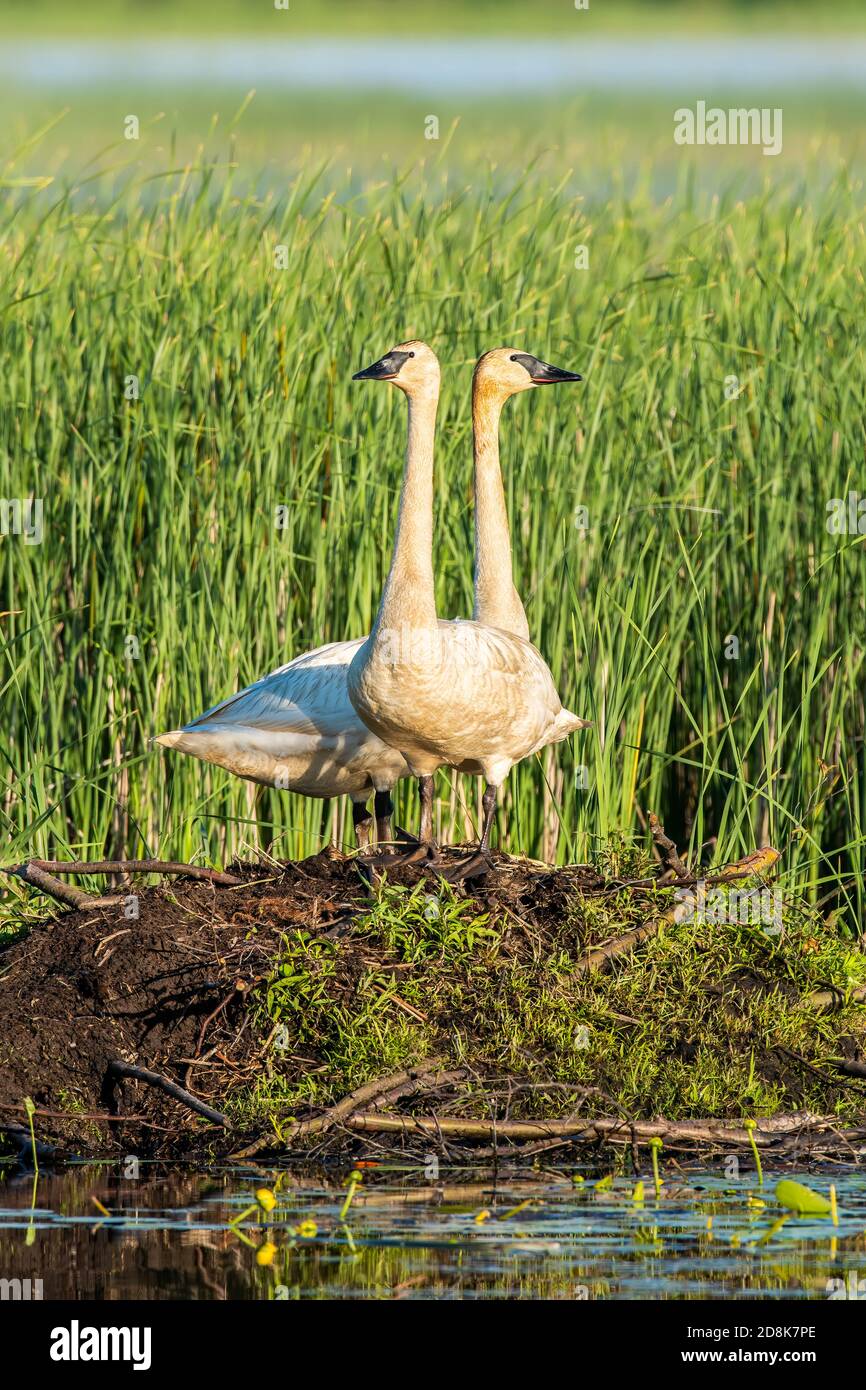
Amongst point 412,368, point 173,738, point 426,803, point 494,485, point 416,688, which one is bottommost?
point 426,803

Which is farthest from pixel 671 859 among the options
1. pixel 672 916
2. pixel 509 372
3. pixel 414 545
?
pixel 509 372

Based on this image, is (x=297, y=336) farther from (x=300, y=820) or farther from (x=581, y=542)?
(x=300, y=820)

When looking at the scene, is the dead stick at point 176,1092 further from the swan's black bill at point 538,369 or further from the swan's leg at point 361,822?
the swan's black bill at point 538,369

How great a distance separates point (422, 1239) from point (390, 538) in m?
5.02

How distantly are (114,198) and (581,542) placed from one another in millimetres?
3883

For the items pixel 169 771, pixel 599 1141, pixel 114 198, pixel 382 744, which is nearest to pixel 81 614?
pixel 169 771

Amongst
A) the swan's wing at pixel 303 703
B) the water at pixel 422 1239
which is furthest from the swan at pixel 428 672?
the water at pixel 422 1239

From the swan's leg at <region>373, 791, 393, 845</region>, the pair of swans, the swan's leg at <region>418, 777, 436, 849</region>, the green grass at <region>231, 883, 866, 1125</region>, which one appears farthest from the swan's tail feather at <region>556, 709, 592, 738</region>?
the green grass at <region>231, 883, 866, 1125</region>

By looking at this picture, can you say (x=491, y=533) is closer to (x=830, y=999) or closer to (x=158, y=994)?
(x=830, y=999)

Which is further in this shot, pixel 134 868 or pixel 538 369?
pixel 538 369

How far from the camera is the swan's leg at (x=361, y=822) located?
905 centimetres

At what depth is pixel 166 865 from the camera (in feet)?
25.3

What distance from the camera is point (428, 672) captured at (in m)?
7.81

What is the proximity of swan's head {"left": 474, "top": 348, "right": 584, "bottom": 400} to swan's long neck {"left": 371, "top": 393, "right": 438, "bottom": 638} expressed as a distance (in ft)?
2.99
